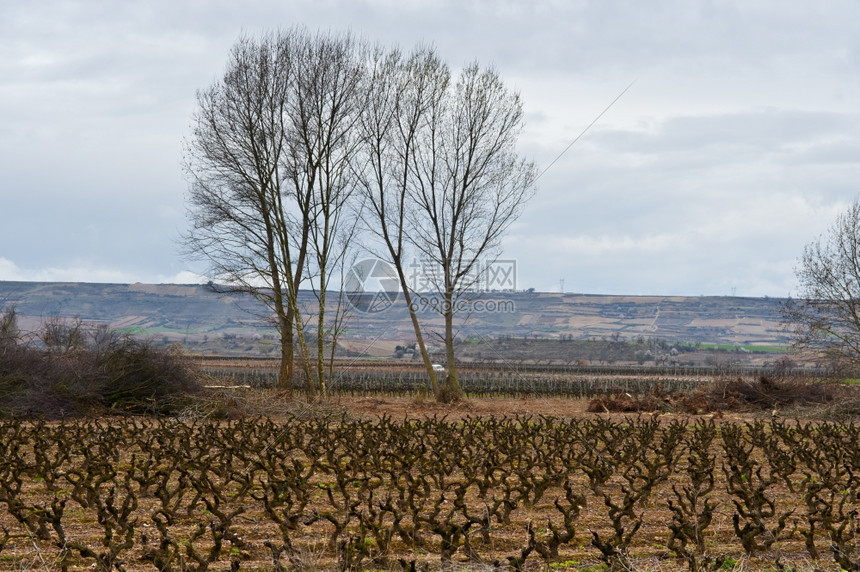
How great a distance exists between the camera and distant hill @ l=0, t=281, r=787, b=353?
146375mm

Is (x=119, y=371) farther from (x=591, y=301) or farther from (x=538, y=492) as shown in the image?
(x=591, y=301)

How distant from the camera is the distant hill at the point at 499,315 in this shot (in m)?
146

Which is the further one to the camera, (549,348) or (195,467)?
(549,348)

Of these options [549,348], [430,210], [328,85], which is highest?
[328,85]

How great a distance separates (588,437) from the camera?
15688 mm

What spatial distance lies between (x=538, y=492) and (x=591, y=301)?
17501cm

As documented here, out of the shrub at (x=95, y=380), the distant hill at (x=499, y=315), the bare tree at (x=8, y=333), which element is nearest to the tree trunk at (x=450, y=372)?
the shrub at (x=95, y=380)

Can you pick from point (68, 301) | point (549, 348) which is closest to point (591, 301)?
point (549, 348)

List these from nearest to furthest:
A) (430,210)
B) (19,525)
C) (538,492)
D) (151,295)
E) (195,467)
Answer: (19,525), (538,492), (195,467), (430,210), (151,295)

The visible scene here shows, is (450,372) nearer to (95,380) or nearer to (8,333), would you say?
(95,380)

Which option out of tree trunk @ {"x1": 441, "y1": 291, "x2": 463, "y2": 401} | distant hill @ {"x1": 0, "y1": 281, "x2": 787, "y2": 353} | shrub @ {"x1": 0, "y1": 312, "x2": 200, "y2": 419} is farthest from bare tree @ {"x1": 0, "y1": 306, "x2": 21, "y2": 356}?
distant hill @ {"x1": 0, "y1": 281, "x2": 787, "y2": 353}

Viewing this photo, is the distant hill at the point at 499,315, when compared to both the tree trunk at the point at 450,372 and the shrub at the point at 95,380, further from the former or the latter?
the shrub at the point at 95,380

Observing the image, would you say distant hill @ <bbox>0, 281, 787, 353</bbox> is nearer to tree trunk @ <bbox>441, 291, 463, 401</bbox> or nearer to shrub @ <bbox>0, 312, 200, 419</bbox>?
tree trunk @ <bbox>441, 291, 463, 401</bbox>

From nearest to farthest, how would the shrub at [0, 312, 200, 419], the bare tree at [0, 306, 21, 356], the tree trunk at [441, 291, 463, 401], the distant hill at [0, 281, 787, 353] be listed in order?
the shrub at [0, 312, 200, 419], the bare tree at [0, 306, 21, 356], the tree trunk at [441, 291, 463, 401], the distant hill at [0, 281, 787, 353]
